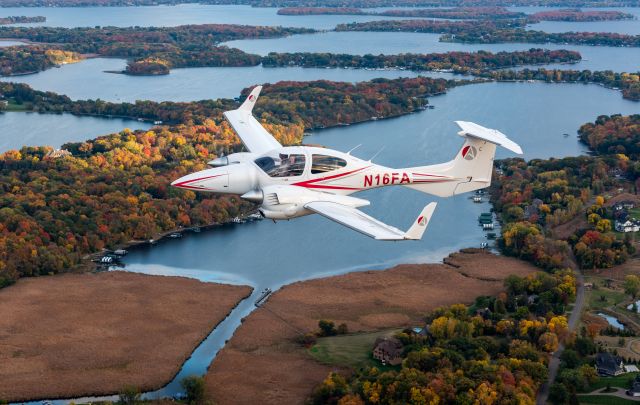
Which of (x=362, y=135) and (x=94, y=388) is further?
(x=362, y=135)

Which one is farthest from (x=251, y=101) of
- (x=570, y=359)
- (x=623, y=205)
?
(x=623, y=205)

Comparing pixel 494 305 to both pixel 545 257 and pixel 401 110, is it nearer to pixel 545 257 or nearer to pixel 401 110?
pixel 545 257

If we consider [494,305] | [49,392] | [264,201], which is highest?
[264,201]

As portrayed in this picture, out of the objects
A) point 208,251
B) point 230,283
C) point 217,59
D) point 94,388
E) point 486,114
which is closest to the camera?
point 94,388

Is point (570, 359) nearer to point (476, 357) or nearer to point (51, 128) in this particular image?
point (476, 357)

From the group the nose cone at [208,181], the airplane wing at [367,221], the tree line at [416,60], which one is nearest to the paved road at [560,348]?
the airplane wing at [367,221]

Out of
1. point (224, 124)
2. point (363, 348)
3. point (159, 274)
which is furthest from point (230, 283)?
point (224, 124)

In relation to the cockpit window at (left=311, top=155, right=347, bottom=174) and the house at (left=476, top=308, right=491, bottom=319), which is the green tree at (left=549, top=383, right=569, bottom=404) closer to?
the house at (left=476, top=308, right=491, bottom=319)
